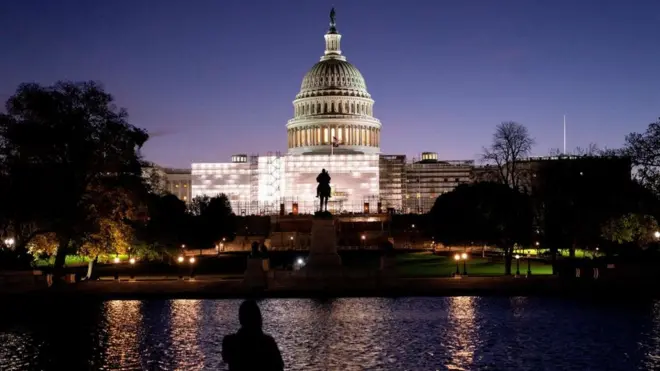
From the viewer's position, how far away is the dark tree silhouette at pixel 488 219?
2261 inches

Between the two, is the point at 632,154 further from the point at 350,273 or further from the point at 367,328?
the point at 367,328

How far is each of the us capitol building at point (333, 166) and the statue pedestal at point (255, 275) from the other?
117 meters

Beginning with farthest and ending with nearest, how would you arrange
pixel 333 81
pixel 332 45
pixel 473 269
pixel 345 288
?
pixel 332 45 < pixel 333 81 < pixel 473 269 < pixel 345 288

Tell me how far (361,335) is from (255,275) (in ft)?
56.4

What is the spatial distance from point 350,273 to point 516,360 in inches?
904

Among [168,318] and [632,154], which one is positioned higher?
[632,154]

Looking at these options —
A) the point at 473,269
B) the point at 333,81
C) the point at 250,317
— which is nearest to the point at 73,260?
the point at 473,269

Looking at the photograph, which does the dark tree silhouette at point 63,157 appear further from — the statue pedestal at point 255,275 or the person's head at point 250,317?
the person's head at point 250,317

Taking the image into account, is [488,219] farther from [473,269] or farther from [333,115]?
[333,115]

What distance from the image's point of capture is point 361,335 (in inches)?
1045

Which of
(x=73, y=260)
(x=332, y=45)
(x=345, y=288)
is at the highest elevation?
(x=332, y=45)

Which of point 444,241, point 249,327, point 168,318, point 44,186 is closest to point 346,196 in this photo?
point 444,241

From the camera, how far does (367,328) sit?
28.2 m

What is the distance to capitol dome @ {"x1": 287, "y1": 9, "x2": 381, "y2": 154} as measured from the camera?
181000 mm
